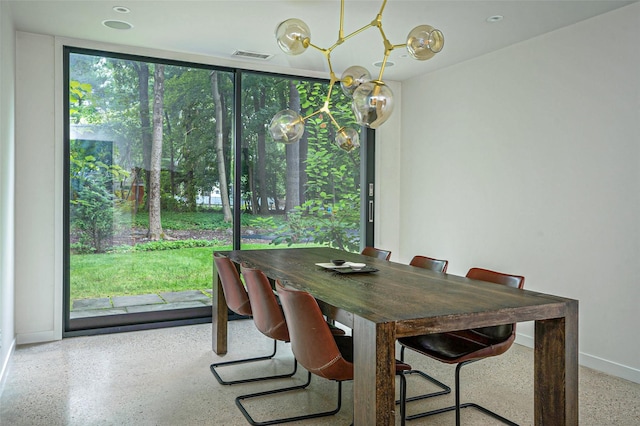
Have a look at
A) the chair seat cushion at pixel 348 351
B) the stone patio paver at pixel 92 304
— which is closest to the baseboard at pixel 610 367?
the chair seat cushion at pixel 348 351

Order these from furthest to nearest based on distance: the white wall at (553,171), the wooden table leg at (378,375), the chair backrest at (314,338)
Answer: the white wall at (553,171)
the chair backrest at (314,338)
the wooden table leg at (378,375)

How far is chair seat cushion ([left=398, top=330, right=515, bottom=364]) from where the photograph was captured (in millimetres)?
2609

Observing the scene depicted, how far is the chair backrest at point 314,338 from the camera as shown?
2.28 meters

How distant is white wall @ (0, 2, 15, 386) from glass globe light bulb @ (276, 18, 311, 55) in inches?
71.8

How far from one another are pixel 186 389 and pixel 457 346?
173cm

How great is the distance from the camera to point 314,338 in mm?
2309

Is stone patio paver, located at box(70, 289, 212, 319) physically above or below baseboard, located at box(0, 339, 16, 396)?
above

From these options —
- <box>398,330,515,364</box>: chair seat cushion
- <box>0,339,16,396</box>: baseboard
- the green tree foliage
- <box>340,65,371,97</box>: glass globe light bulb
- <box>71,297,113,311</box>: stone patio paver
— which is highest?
<box>340,65,371,97</box>: glass globe light bulb

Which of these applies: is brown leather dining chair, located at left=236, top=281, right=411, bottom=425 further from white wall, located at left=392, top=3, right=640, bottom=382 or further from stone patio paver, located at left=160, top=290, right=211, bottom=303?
stone patio paver, located at left=160, top=290, right=211, bottom=303

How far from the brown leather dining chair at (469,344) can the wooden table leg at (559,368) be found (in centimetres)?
30

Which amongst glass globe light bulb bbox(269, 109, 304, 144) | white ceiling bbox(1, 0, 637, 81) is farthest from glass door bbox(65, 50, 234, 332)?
glass globe light bulb bbox(269, 109, 304, 144)

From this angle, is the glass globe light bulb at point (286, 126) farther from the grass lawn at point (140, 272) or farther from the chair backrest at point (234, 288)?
the grass lawn at point (140, 272)

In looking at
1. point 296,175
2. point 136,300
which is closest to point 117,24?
point 296,175

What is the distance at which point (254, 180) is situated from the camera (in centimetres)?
536
